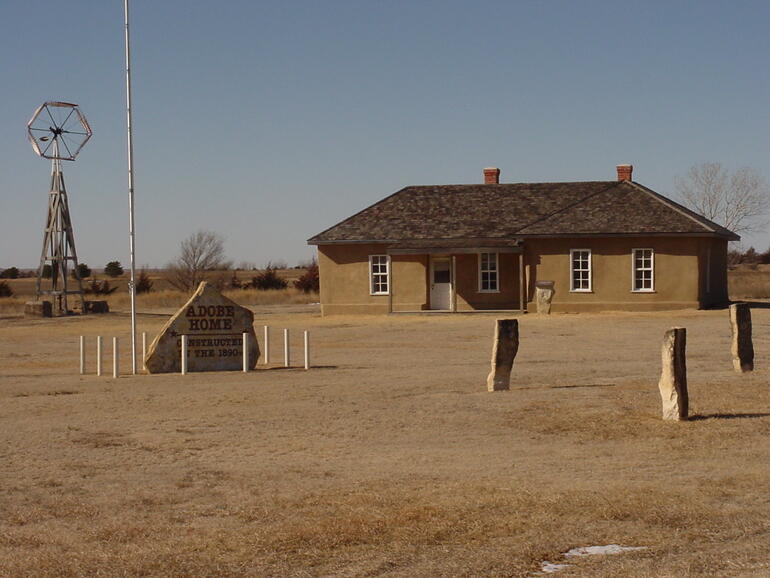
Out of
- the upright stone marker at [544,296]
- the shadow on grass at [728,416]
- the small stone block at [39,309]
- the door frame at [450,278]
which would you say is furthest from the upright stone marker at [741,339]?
the small stone block at [39,309]

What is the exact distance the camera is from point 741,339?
59.8ft

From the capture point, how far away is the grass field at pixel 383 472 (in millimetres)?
7754

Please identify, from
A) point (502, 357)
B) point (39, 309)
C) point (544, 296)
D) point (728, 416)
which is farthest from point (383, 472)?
point (39, 309)

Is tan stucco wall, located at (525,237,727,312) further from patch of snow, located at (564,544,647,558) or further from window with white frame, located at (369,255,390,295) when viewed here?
patch of snow, located at (564,544,647,558)

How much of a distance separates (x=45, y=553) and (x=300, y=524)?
6.22 feet

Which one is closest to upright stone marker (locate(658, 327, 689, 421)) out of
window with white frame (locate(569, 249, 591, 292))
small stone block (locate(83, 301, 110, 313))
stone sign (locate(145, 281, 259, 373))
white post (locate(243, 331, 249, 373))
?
white post (locate(243, 331, 249, 373))

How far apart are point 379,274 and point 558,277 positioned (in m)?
6.43

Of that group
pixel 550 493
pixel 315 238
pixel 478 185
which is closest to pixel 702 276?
pixel 478 185

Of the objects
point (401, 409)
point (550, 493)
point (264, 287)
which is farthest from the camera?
point (264, 287)

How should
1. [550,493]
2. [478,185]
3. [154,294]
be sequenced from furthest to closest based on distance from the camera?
[154,294] → [478,185] → [550,493]

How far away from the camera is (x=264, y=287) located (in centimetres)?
7225

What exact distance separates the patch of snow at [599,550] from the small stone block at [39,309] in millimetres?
36434

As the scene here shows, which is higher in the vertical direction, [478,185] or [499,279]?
[478,185]

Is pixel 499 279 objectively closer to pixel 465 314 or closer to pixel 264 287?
pixel 465 314
